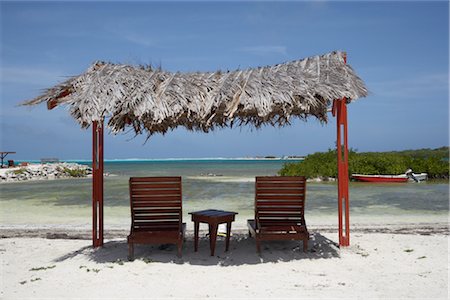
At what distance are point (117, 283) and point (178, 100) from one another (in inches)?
87.0

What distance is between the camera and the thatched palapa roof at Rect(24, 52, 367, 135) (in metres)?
4.96

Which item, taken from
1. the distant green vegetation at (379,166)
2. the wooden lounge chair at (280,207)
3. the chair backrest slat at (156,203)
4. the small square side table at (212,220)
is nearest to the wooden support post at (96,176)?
the chair backrest slat at (156,203)

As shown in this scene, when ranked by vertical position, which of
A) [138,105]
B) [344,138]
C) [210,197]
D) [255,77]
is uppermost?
[255,77]

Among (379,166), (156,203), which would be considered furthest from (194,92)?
(379,166)

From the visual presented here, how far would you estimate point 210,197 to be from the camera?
1468cm

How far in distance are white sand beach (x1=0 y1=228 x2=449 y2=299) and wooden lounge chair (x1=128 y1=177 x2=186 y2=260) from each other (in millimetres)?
287

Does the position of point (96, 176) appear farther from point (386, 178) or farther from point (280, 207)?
point (386, 178)

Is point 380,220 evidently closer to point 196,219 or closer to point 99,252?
point 196,219

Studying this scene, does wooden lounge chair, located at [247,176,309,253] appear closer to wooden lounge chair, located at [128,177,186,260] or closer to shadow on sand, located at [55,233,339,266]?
shadow on sand, located at [55,233,339,266]

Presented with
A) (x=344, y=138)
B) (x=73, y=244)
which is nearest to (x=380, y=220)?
(x=344, y=138)

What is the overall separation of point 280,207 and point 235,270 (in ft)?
3.69

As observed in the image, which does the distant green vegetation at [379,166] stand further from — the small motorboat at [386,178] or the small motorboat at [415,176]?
the small motorboat at [386,178]

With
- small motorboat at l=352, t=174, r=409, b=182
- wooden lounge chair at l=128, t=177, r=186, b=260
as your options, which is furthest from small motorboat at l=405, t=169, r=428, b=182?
wooden lounge chair at l=128, t=177, r=186, b=260

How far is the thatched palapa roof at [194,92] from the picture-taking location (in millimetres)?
4965
